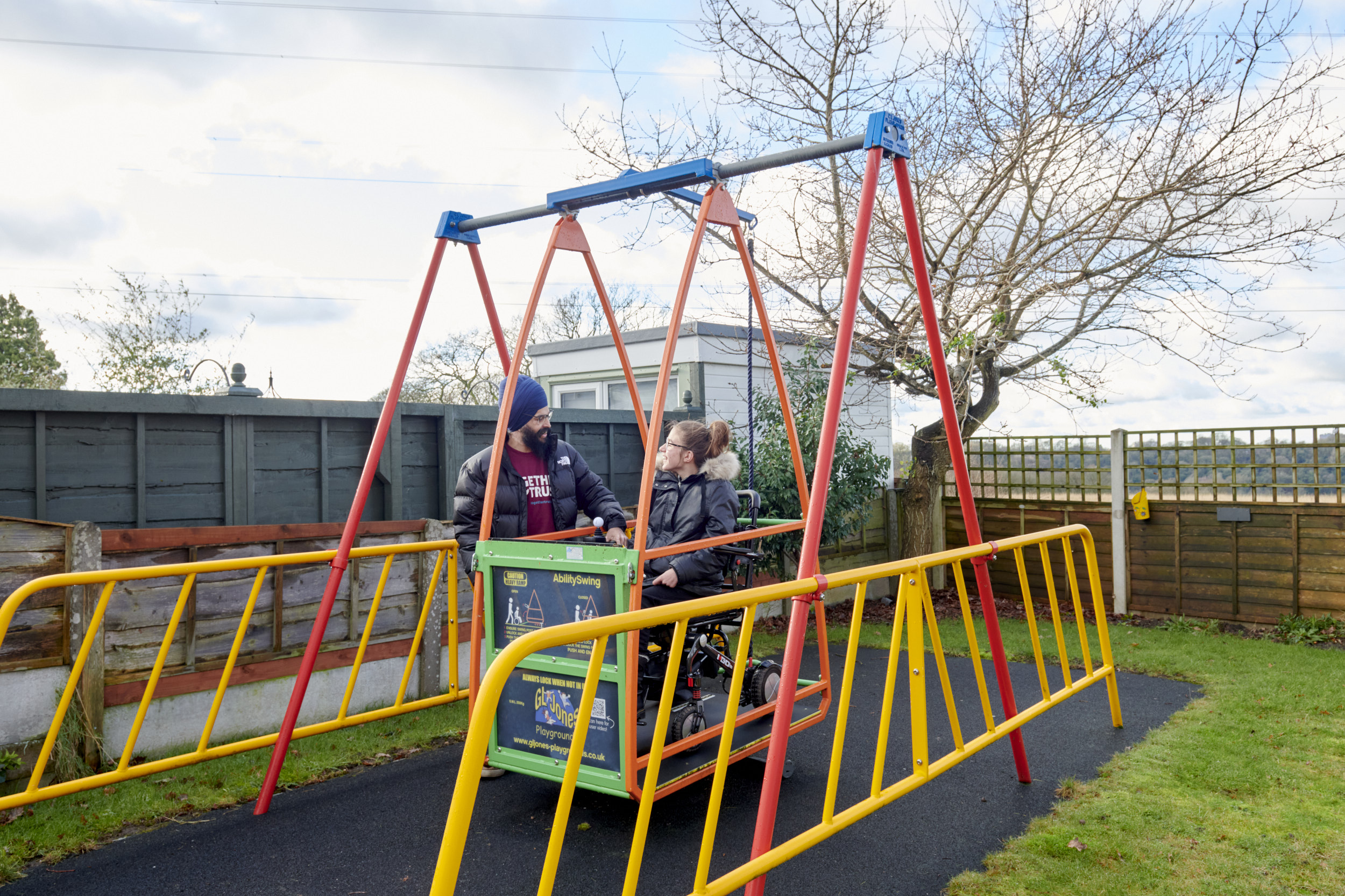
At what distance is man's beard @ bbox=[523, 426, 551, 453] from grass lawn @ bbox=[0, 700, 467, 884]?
1.69 metres

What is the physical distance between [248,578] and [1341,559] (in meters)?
8.30

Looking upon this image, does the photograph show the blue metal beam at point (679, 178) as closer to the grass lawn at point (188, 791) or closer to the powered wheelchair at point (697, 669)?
the powered wheelchair at point (697, 669)

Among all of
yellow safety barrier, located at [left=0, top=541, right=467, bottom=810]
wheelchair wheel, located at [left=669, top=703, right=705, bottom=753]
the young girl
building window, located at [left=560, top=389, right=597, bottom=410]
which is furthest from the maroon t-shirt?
building window, located at [left=560, top=389, right=597, bottom=410]

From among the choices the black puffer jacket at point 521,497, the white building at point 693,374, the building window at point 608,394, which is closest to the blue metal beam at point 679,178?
the black puffer jacket at point 521,497

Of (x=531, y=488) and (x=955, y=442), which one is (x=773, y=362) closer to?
(x=955, y=442)

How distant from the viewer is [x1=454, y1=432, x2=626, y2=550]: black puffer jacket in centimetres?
414

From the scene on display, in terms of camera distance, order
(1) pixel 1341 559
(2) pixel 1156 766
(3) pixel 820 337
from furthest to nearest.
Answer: (3) pixel 820 337 < (1) pixel 1341 559 < (2) pixel 1156 766

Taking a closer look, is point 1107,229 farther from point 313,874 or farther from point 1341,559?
point 313,874

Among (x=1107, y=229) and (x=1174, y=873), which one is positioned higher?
(x=1107, y=229)

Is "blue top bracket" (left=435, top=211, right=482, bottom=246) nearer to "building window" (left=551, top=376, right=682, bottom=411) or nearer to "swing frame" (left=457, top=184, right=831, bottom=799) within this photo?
"swing frame" (left=457, top=184, right=831, bottom=799)

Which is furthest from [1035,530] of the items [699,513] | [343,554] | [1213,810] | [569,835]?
[343,554]

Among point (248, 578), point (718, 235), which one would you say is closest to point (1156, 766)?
point (248, 578)

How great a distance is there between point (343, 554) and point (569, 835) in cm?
154

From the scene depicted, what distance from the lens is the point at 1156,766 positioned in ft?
13.7
